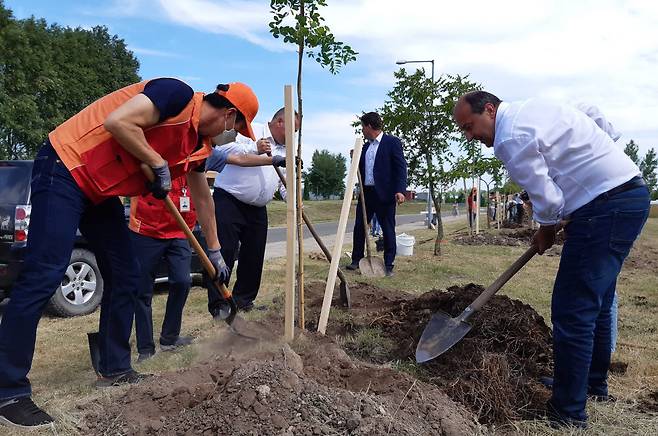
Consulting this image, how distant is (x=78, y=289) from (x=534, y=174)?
4.79 meters

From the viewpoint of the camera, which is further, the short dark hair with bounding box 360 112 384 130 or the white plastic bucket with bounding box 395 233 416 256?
the white plastic bucket with bounding box 395 233 416 256

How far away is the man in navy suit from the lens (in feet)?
25.5

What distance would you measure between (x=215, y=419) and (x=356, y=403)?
0.63 m

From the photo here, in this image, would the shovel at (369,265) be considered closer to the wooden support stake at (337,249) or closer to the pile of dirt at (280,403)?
the wooden support stake at (337,249)

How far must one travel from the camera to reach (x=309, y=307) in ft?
17.5

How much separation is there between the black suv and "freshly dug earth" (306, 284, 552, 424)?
2810 mm

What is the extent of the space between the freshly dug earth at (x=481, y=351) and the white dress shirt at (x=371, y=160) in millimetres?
3369

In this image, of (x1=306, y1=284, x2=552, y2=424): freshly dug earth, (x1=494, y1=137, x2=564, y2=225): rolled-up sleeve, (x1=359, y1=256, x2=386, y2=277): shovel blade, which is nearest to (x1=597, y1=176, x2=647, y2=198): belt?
(x1=494, y1=137, x2=564, y2=225): rolled-up sleeve

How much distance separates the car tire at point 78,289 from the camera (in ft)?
18.7

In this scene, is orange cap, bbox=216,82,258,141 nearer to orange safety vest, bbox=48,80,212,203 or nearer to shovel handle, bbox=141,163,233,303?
orange safety vest, bbox=48,80,212,203

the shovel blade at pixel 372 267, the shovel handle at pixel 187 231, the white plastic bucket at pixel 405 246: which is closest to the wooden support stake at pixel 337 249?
the shovel handle at pixel 187 231

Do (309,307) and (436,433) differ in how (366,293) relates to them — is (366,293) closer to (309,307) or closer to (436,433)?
(309,307)

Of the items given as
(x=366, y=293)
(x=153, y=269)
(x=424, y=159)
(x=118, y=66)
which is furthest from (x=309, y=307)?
(x=118, y=66)

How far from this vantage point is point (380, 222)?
802cm
